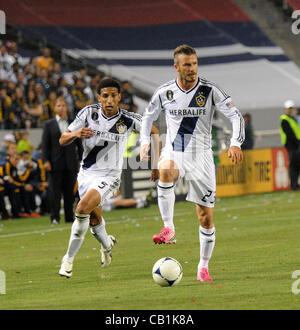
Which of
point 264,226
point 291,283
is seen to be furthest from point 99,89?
point 264,226

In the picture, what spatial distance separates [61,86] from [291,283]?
16.5 m

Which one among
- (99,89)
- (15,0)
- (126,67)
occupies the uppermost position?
(15,0)

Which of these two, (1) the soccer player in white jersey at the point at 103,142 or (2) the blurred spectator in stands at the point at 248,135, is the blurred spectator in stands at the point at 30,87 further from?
(1) the soccer player in white jersey at the point at 103,142

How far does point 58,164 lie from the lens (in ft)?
56.2

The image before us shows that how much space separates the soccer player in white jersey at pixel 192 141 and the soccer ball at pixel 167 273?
347 millimetres

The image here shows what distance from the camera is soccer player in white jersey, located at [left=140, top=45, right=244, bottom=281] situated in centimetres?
927

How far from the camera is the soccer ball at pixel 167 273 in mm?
8844

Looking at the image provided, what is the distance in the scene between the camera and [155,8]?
110 ft

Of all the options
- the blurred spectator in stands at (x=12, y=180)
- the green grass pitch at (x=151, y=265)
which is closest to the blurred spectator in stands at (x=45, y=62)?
the blurred spectator in stands at (x=12, y=180)

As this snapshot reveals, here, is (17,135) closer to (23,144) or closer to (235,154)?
(23,144)

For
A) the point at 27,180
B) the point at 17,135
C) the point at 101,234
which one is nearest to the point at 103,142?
the point at 101,234

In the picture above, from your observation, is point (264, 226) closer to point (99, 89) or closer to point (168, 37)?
point (99, 89)

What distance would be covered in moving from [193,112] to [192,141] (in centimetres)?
32

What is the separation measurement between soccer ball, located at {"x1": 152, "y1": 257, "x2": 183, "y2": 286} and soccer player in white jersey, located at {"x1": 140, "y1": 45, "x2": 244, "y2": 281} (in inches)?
13.7
